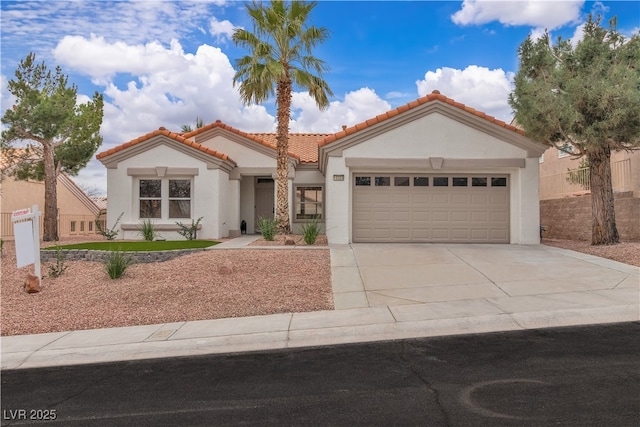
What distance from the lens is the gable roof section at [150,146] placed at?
18125 mm

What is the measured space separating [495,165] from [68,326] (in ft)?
43.1

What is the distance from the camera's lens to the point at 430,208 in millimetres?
15914

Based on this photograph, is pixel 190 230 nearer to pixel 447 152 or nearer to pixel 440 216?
pixel 440 216

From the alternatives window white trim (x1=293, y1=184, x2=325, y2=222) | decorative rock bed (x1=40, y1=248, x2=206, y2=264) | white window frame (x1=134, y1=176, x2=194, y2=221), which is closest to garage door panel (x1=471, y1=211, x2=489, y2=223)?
window white trim (x1=293, y1=184, x2=325, y2=222)

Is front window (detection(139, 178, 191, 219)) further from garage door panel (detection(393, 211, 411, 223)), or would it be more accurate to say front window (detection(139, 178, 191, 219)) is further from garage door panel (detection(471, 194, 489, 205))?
garage door panel (detection(471, 194, 489, 205))

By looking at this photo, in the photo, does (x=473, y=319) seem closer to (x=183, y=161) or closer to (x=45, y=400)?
(x=45, y=400)

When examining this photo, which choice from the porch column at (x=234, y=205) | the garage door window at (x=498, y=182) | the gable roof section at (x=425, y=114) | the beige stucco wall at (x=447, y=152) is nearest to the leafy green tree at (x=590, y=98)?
the gable roof section at (x=425, y=114)

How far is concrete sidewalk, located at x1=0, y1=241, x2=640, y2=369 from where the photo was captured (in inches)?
269

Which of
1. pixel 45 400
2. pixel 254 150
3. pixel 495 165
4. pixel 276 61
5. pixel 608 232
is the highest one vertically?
pixel 276 61

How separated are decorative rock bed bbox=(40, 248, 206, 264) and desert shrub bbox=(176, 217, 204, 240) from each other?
14.0ft

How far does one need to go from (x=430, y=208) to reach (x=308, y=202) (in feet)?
21.7

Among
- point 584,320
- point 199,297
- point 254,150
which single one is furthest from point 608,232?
point 254,150

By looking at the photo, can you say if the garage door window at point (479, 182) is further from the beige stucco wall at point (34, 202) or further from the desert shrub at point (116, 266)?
the beige stucco wall at point (34, 202)

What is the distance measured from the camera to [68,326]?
27.1 ft
